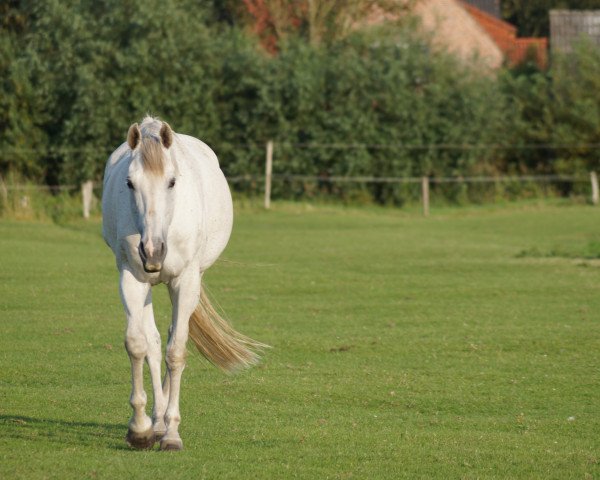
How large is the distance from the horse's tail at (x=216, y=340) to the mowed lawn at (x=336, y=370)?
35 cm

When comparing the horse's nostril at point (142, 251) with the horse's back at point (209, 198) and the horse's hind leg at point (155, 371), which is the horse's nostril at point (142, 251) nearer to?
the horse's hind leg at point (155, 371)

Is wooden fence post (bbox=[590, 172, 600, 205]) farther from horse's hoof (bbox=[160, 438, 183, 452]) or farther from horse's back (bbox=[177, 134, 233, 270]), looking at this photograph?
horse's hoof (bbox=[160, 438, 183, 452])

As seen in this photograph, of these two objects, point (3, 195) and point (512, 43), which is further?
point (512, 43)

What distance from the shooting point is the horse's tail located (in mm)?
8492

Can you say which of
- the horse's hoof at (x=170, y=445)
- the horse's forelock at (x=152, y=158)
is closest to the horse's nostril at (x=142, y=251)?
the horse's forelock at (x=152, y=158)

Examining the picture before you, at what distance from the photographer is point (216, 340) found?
27.9 feet

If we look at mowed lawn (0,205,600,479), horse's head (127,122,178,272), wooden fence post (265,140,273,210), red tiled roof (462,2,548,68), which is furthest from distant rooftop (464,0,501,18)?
horse's head (127,122,178,272)

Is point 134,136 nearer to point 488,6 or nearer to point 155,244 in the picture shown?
point 155,244

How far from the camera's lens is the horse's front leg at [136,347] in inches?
280

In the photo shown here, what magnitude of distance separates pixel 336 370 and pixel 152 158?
405cm

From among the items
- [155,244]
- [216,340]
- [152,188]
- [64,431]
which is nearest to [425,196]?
[216,340]

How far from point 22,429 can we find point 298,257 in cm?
1226

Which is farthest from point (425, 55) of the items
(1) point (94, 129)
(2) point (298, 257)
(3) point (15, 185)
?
(2) point (298, 257)

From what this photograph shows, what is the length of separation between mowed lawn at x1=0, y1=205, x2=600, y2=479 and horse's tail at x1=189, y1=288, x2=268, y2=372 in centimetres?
35
